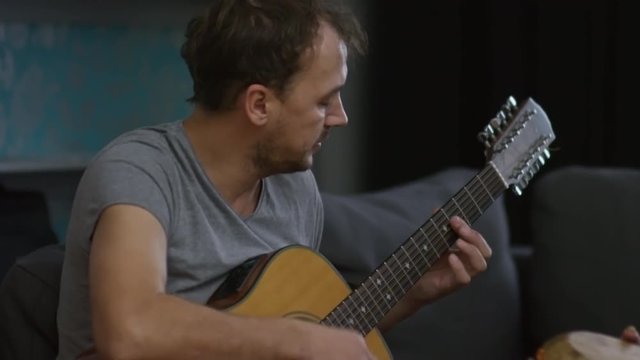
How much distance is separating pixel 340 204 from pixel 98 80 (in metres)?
0.99

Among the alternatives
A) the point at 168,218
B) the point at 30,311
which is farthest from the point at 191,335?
the point at 30,311

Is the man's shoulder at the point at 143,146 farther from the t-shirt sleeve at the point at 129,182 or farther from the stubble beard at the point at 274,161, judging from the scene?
the stubble beard at the point at 274,161

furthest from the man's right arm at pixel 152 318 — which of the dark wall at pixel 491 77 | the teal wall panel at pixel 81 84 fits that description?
the dark wall at pixel 491 77

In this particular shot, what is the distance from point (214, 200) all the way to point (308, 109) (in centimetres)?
20

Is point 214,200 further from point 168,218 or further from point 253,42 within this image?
point 253,42

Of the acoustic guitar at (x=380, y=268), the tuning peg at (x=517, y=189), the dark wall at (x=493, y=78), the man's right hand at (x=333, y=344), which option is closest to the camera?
the man's right hand at (x=333, y=344)

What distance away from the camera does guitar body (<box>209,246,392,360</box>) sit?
2166mm

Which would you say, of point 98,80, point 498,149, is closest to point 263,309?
point 498,149

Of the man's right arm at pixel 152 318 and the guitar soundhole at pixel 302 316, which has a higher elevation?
the man's right arm at pixel 152 318

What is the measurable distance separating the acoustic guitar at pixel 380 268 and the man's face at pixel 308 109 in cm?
15

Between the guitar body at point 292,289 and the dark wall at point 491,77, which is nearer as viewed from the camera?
the guitar body at point 292,289

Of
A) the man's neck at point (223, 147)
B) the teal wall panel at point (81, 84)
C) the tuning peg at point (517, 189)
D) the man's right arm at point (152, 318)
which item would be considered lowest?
the teal wall panel at point (81, 84)

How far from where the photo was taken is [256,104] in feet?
7.38

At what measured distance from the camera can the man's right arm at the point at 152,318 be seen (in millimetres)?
1978
